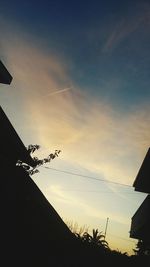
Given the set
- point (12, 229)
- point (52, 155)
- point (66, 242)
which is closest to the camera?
point (12, 229)

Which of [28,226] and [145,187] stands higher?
[145,187]

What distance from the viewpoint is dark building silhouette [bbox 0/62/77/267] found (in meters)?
2.64

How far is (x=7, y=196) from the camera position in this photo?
2.67m

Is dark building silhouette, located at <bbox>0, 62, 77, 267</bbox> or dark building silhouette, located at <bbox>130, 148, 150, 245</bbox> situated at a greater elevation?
dark building silhouette, located at <bbox>130, 148, 150, 245</bbox>

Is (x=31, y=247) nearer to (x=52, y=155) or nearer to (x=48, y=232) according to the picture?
(x=48, y=232)

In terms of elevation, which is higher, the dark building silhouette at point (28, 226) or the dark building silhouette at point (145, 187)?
the dark building silhouette at point (145, 187)

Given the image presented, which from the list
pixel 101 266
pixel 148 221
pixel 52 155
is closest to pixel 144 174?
pixel 148 221

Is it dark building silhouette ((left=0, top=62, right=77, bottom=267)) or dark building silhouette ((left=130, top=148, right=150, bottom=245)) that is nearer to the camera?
dark building silhouette ((left=0, top=62, right=77, bottom=267))

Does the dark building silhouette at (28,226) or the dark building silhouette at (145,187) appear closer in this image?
the dark building silhouette at (28,226)

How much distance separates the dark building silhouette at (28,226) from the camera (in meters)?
2.64

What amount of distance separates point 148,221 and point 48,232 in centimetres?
912

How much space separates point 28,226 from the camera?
8.95 ft

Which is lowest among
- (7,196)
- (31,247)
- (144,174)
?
(31,247)

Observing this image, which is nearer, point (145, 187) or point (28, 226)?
point (28, 226)
